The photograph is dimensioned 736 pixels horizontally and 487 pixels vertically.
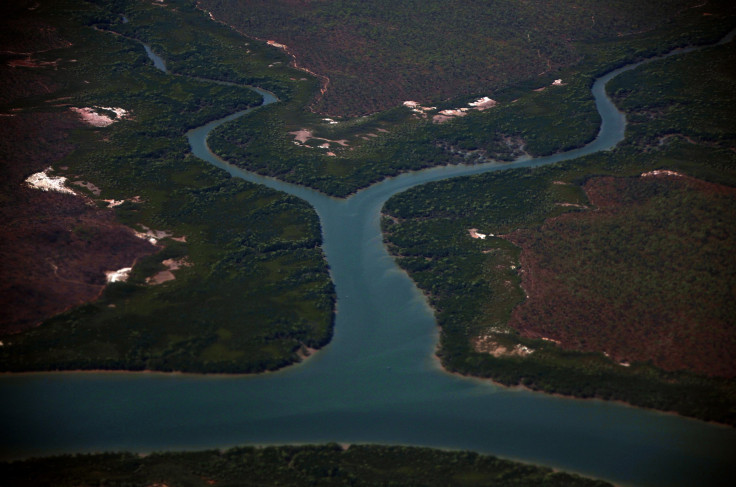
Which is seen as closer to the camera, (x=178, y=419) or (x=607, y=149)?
(x=178, y=419)

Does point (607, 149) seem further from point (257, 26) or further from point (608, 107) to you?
point (257, 26)

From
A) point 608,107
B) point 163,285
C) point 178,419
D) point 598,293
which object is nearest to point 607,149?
point 608,107

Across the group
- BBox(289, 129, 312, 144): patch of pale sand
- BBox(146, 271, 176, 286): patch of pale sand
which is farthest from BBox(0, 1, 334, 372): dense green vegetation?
BBox(289, 129, 312, 144): patch of pale sand

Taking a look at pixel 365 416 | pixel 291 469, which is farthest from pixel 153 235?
pixel 291 469

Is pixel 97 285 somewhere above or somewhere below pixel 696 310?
below

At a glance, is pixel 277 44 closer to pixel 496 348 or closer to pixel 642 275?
pixel 642 275

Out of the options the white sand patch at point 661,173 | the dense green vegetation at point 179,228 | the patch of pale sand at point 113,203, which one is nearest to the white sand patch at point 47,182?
the dense green vegetation at point 179,228
